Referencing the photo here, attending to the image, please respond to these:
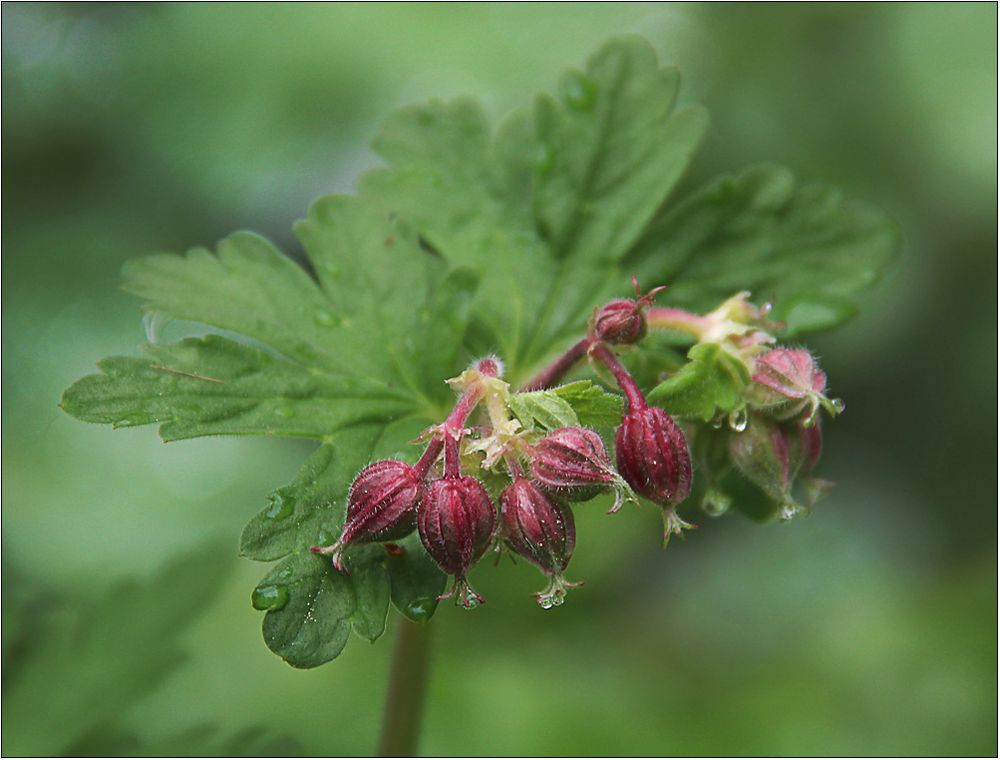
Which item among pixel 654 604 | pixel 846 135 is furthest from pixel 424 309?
pixel 846 135

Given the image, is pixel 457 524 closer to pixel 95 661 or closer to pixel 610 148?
pixel 610 148

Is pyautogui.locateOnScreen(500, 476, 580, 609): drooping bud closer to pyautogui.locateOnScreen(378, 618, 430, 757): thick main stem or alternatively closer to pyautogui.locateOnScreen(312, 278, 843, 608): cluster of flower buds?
pyautogui.locateOnScreen(312, 278, 843, 608): cluster of flower buds

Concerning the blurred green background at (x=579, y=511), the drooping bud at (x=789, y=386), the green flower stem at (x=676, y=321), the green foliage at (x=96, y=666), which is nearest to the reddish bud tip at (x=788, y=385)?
the drooping bud at (x=789, y=386)

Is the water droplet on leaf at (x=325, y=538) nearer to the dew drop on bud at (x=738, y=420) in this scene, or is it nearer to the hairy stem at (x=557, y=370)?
the hairy stem at (x=557, y=370)

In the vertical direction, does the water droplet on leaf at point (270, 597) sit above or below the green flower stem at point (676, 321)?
below

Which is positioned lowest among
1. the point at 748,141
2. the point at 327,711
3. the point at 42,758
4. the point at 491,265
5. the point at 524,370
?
the point at 327,711

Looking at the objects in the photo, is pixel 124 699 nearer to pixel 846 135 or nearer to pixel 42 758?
pixel 42 758

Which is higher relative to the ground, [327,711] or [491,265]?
[491,265]
